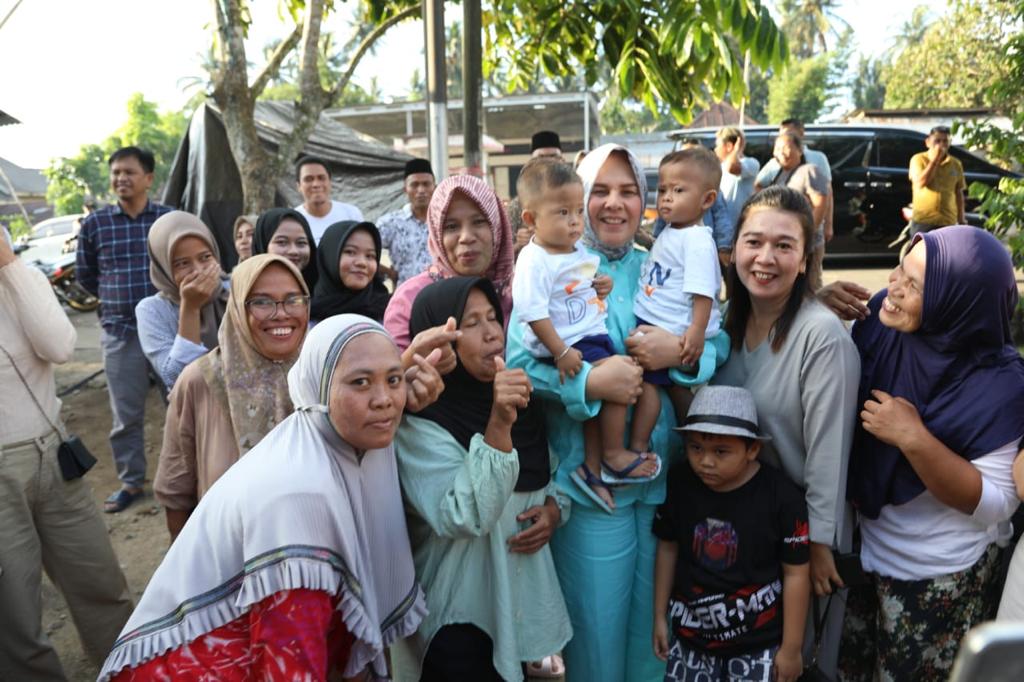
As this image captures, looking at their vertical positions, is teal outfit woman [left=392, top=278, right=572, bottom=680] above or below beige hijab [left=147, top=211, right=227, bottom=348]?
below

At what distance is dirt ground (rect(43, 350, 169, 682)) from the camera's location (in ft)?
10.8

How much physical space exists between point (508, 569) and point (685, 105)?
2.99 meters

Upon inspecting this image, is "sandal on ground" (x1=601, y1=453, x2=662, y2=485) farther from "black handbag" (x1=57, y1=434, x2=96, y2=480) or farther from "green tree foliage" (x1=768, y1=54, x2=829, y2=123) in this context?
"green tree foliage" (x1=768, y1=54, x2=829, y2=123)

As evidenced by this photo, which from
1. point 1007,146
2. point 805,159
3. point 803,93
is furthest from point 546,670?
point 803,93

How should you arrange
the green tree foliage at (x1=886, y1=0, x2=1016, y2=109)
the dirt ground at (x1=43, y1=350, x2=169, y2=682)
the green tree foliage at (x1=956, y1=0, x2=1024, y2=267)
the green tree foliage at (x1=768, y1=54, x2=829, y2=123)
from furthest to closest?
the green tree foliage at (x1=768, y1=54, x2=829, y2=123)
the green tree foliage at (x1=886, y1=0, x2=1016, y2=109)
the green tree foliage at (x1=956, y1=0, x2=1024, y2=267)
the dirt ground at (x1=43, y1=350, x2=169, y2=682)

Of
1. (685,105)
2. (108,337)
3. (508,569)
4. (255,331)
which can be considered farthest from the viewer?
(108,337)

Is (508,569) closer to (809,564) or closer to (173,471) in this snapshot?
(809,564)

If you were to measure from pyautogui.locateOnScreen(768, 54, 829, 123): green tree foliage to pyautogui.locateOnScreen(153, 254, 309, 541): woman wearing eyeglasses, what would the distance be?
3972 centimetres

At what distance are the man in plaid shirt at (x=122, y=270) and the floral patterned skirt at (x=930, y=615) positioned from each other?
448 cm

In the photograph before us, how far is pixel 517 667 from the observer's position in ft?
6.34

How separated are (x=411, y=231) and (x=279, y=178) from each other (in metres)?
2.51

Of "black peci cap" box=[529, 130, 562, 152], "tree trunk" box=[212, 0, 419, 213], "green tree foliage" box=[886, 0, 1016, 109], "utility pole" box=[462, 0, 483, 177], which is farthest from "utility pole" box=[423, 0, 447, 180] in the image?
"green tree foliage" box=[886, 0, 1016, 109]

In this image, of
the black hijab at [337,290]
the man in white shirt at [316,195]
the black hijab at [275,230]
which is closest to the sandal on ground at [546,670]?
the black hijab at [337,290]

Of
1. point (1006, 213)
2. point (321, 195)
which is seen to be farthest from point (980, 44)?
point (321, 195)
